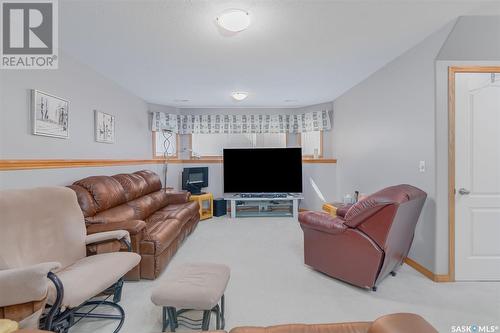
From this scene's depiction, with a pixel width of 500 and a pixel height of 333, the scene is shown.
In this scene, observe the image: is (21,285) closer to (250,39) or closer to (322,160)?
(250,39)

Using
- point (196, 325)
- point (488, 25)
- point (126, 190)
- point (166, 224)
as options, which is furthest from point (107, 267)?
point (488, 25)

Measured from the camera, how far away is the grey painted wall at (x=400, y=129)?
255 cm

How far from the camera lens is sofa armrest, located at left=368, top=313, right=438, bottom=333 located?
802 millimetres

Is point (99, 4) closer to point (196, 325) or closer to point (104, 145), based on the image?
point (104, 145)

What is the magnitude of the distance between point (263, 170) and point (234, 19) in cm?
350

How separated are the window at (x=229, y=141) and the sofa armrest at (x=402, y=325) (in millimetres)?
5220

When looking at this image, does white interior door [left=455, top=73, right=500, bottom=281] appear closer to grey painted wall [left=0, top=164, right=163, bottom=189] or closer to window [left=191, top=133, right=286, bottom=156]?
window [left=191, top=133, right=286, bottom=156]

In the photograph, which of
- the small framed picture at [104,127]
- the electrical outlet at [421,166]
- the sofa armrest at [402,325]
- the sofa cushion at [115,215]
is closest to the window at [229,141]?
the small framed picture at [104,127]

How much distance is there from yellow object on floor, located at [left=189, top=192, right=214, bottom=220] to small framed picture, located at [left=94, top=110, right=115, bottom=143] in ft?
6.06

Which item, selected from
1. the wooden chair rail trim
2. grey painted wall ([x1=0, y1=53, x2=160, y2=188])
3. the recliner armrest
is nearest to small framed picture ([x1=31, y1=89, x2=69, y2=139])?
grey painted wall ([x1=0, y1=53, x2=160, y2=188])

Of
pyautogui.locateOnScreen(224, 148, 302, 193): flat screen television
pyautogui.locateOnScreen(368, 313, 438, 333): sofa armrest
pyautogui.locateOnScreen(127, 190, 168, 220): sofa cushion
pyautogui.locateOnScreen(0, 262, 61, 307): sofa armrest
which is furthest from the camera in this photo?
pyautogui.locateOnScreen(224, 148, 302, 193): flat screen television

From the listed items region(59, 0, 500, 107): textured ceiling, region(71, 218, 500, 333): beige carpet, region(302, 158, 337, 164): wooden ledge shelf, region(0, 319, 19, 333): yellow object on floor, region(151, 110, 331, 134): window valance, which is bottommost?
region(71, 218, 500, 333): beige carpet

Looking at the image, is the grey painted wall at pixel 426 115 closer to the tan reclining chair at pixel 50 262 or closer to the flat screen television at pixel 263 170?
the flat screen television at pixel 263 170

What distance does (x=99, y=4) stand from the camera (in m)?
1.98
